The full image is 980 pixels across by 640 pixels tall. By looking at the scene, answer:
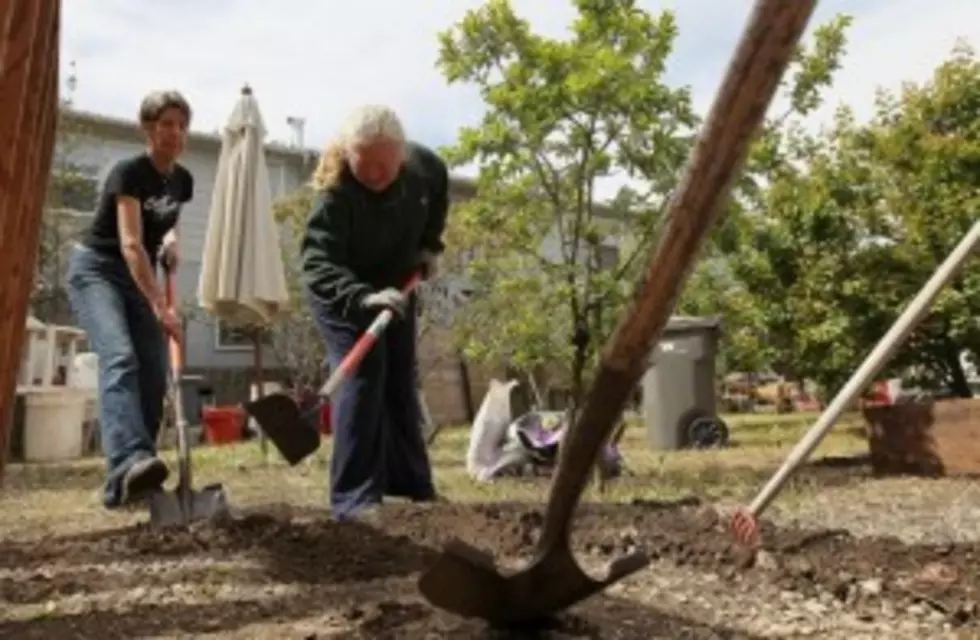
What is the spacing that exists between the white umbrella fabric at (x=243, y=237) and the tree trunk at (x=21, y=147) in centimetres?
562

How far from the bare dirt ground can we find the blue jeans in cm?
33

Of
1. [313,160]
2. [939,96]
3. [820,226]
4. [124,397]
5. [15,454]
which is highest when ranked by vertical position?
[313,160]

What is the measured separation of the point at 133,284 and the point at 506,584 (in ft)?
9.47

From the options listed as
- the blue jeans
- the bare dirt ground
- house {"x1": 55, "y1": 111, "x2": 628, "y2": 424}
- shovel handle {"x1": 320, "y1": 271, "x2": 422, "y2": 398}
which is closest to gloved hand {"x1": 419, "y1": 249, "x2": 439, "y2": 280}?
shovel handle {"x1": 320, "y1": 271, "x2": 422, "y2": 398}

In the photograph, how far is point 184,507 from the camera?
4234 millimetres

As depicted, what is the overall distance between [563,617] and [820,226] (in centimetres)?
687

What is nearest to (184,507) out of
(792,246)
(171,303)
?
(171,303)

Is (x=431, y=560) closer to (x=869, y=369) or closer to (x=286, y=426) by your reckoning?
(x=286, y=426)

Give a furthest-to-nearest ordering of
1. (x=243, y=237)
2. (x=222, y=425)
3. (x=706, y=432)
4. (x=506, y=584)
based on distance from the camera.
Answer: (x=222, y=425)
(x=706, y=432)
(x=243, y=237)
(x=506, y=584)

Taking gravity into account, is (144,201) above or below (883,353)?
above

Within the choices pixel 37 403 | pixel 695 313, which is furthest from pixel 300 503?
pixel 695 313

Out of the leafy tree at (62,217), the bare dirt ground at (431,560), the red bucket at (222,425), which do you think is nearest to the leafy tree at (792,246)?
the bare dirt ground at (431,560)

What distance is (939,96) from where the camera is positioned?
29.1ft

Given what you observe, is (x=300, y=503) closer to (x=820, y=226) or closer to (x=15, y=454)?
(x=820, y=226)
